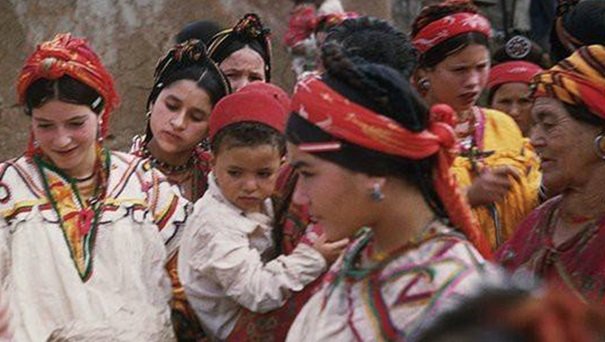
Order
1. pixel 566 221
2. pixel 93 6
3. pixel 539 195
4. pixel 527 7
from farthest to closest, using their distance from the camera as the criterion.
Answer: pixel 527 7, pixel 93 6, pixel 539 195, pixel 566 221

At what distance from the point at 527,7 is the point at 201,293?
6.09 meters

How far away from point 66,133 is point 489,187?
4.57ft

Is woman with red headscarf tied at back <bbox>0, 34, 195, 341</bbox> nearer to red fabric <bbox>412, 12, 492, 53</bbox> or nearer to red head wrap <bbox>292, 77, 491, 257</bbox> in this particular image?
red fabric <bbox>412, 12, 492, 53</bbox>

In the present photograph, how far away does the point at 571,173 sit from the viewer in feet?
12.1

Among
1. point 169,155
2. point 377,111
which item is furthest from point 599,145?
point 169,155

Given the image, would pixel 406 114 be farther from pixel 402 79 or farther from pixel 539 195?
pixel 539 195

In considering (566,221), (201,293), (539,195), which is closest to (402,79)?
(566,221)

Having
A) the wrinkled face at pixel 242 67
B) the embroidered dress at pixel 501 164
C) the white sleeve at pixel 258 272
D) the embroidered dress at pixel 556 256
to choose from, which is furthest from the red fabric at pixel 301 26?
the embroidered dress at pixel 556 256

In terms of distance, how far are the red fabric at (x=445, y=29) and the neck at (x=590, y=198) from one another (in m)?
1.15

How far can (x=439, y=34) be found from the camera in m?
4.71

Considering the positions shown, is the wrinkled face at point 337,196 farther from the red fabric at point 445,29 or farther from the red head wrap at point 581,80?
the red fabric at point 445,29

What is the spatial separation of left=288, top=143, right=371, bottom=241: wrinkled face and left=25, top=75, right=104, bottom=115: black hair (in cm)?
135

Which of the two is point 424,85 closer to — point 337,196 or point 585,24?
point 585,24

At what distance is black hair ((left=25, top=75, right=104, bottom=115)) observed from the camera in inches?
164
